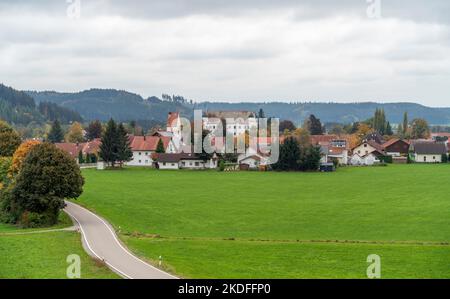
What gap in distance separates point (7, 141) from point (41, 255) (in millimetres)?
39943

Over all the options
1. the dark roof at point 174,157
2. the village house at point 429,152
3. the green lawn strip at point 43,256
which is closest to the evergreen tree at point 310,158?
the dark roof at point 174,157

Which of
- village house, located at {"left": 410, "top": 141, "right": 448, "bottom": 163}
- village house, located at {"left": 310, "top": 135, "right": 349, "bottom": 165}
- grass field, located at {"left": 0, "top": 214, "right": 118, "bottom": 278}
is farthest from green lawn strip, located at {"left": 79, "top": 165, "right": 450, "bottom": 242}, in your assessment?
village house, located at {"left": 410, "top": 141, "right": 448, "bottom": 163}

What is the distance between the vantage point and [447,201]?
5209cm

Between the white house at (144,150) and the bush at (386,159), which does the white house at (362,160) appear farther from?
the white house at (144,150)

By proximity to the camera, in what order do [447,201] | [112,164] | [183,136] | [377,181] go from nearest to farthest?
[447,201], [377,181], [112,164], [183,136]

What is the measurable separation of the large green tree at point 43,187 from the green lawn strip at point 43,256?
5.02 m

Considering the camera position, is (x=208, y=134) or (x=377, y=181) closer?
(x=377, y=181)

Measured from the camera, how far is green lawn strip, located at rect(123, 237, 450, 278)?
26531 mm

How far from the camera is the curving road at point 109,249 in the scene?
25.5 m

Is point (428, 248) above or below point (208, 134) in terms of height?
below

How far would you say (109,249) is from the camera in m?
31.5
